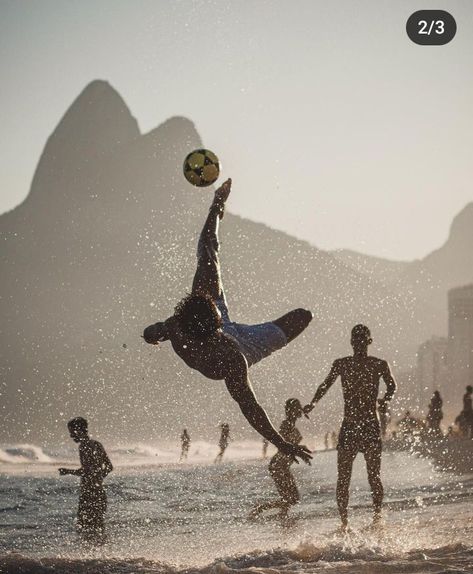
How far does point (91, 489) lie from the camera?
352 inches

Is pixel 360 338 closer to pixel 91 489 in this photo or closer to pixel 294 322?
pixel 294 322

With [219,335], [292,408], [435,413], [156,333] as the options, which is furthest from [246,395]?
[435,413]

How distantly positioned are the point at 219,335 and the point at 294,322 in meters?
0.77

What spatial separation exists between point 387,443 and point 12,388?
508 feet

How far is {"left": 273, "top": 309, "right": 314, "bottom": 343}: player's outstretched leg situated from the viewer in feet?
19.2

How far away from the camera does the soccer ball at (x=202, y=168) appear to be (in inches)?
268

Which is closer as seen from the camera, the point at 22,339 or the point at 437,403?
the point at 437,403

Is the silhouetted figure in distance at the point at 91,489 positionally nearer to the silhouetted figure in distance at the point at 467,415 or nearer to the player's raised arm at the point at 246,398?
the player's raised arm at the point at 246,398

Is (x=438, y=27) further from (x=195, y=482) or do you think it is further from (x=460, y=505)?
(x=195, y=482)

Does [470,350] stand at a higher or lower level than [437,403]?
higher

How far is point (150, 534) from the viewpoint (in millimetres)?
10469

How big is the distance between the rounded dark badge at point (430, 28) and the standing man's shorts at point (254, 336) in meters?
3.83

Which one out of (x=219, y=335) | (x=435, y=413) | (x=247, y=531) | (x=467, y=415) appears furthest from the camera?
(x=435, y=413)

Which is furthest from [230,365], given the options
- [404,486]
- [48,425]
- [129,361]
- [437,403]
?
[129,361]
